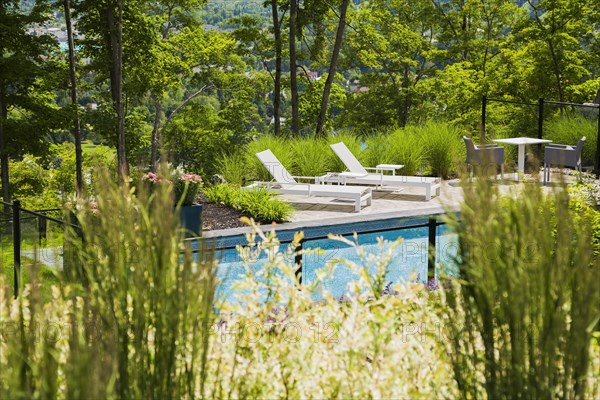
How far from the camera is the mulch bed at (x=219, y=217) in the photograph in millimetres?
10742

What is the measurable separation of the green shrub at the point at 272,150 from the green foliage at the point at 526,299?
10268 millimetres

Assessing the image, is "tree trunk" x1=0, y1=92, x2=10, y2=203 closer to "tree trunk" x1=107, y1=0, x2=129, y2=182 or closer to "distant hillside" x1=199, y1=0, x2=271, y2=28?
"tree trunk" x1=107, y1=0, x2=129, y2=182

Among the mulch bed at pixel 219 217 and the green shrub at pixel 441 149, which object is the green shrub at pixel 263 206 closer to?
the mulch bed at pixel 219 217

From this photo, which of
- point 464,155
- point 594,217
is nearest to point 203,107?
point 464,155

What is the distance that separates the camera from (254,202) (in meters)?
11.2

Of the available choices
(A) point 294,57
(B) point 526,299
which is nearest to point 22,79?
(A) point 294,57

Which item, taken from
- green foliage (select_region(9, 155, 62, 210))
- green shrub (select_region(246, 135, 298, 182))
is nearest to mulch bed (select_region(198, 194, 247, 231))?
green shrub (select_region(246, 135, 298, 182))

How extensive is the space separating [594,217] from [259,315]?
4.17m

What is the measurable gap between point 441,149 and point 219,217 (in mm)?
4838

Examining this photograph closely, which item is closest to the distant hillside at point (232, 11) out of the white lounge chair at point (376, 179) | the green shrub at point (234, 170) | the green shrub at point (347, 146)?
the green shrub at point (347, 146)

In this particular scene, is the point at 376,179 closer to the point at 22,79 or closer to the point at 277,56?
the point at 22,79

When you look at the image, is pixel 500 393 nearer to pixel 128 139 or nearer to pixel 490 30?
pixel 128 139

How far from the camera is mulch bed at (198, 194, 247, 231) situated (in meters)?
10.7

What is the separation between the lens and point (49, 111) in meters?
16.7
